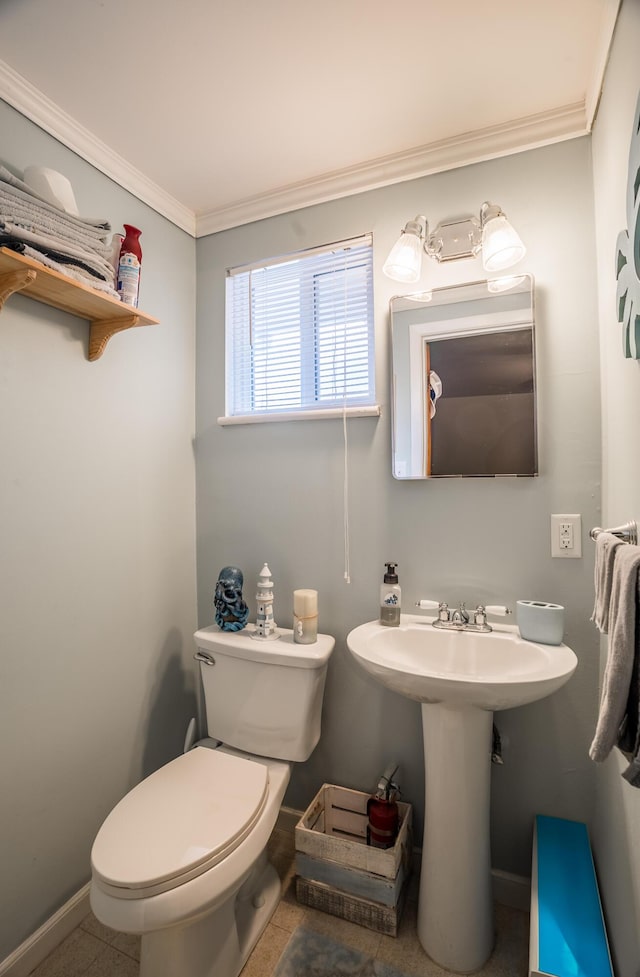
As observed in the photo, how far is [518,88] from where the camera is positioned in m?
1.30

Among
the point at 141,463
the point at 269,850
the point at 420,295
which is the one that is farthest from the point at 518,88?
the point at 269,850

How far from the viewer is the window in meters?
1.68

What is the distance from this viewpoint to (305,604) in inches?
60.9

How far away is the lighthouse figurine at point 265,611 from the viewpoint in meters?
1.58

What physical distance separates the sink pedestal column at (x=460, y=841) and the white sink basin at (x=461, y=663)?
0.14 meters

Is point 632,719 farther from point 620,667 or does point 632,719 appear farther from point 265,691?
point 265,691

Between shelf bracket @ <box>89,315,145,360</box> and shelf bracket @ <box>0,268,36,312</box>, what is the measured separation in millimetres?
290

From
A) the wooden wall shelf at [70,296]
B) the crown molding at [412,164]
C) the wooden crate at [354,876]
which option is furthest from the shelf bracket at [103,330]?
the wooden crate at [354,876]

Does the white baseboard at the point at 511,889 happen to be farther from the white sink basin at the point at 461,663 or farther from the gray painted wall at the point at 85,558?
the gray painted wall at the point at 85,558

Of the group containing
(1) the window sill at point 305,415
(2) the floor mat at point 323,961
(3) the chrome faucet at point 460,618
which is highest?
(1) the window sill at point 305,415

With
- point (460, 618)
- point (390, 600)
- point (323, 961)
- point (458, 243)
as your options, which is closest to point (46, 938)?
point (323, 961)

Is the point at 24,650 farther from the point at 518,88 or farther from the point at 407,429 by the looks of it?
the point at 518,88

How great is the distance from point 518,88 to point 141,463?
5.31ft

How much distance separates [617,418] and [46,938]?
2.05 metres
